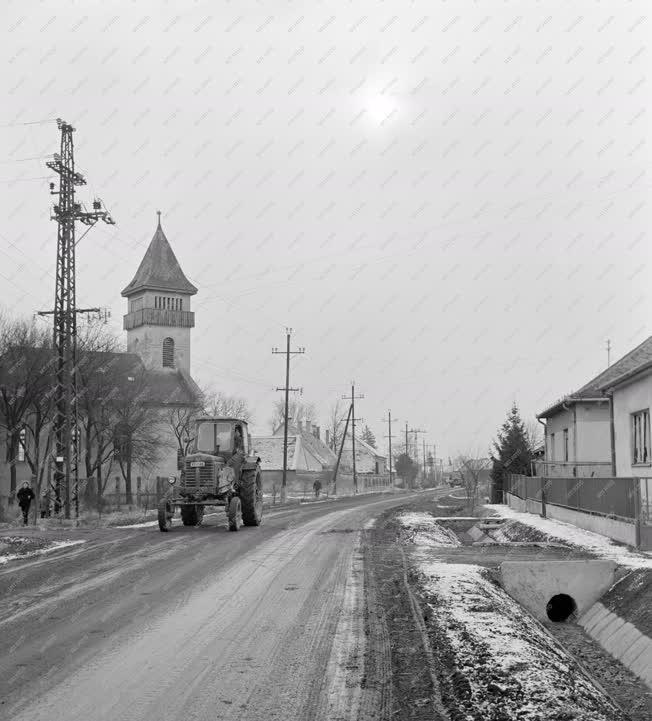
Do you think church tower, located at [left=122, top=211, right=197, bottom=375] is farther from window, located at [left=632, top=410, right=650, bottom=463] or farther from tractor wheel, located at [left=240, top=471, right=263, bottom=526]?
window, located at [left=632, top=410, right=650, bottom=463]

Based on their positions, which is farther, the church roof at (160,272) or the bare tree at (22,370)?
the church roof at (160,272)

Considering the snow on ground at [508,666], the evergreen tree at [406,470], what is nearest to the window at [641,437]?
the snow on ground at [508,666]

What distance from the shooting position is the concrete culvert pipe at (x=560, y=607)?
1203 centimetres

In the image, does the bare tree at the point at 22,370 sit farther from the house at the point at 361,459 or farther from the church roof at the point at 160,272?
the house at the point at 361,459

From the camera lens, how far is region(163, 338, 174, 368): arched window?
77938 millimetres

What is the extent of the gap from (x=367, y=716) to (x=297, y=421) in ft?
335

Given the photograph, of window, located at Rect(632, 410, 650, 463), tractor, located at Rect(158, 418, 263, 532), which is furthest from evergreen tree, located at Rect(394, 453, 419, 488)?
window, located at Rect(632, 410, 650, 463)

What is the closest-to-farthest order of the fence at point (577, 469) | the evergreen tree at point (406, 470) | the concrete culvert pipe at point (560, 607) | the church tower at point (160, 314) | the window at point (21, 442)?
1. the concrete culvert pipe at point (560, 607)
2. the fence at point (577, 469)
3. the window at point (21, 442)
4. the church tower at point (160, 314)
5. the evergreen tree at point (406, 470)

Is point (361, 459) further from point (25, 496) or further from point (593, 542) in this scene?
point (593, 542)

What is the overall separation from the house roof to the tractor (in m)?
9.59

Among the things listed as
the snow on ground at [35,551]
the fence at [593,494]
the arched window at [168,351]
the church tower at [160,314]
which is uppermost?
the church tower at [160,314]

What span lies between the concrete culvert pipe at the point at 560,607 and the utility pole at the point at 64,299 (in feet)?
59.1

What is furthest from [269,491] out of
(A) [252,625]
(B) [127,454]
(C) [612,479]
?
(A) [252,625]

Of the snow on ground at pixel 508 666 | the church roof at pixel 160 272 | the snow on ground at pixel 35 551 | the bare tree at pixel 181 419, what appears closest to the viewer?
the snow on ground at pixel 508 666
